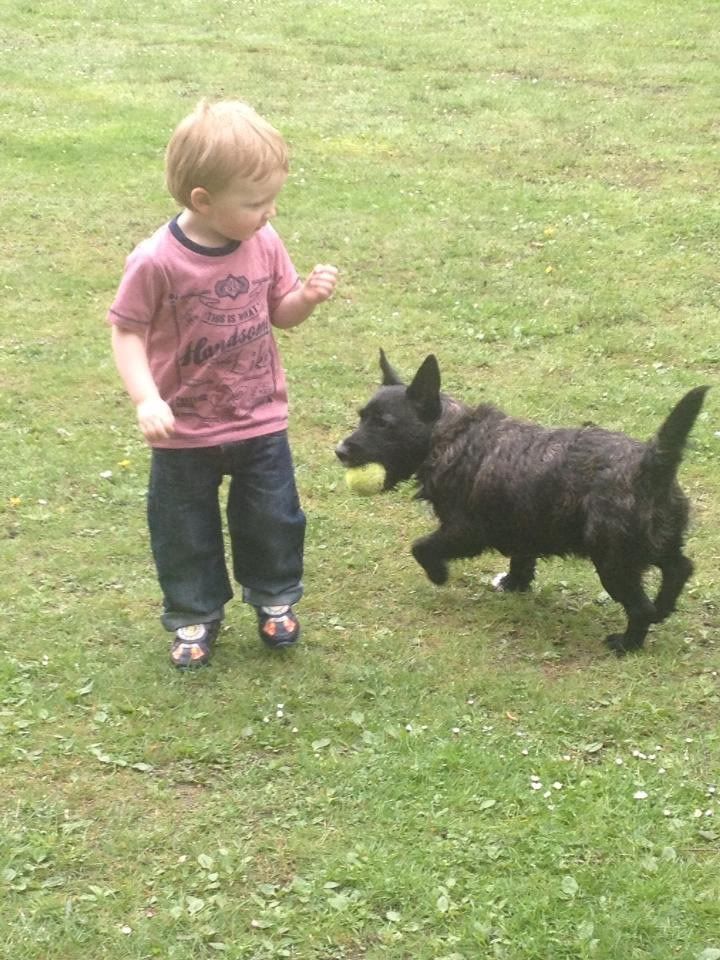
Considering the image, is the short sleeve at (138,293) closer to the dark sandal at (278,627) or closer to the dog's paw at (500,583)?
the dark sandal at (278,627)

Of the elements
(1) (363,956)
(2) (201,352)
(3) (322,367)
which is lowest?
(1) (363,956)

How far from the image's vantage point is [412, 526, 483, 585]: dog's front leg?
17.2 feet

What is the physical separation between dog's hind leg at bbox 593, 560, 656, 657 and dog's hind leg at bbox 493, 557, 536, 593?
52 cm

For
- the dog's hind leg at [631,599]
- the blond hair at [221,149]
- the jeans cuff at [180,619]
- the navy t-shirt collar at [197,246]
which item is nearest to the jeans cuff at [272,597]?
the jeans cuff at [180,619]

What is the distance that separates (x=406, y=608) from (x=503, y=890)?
6.34 ft

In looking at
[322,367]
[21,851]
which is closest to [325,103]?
[322,367]

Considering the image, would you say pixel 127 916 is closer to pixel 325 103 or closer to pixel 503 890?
pixel 503 890

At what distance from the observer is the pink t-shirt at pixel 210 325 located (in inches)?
167

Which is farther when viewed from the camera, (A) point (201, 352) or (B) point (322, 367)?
(B) point (322, 367)

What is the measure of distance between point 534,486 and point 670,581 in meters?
0.69

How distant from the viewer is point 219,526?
4855mm

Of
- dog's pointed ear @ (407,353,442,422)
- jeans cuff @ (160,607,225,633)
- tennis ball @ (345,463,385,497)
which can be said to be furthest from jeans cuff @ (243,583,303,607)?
dog's pointed ear @ (407,353,442,422)

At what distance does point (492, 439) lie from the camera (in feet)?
16.9

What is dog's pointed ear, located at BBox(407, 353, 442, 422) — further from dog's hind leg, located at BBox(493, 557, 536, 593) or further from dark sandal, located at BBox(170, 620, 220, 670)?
dark sandal, located at BBox(170, 620, 220, 670)
